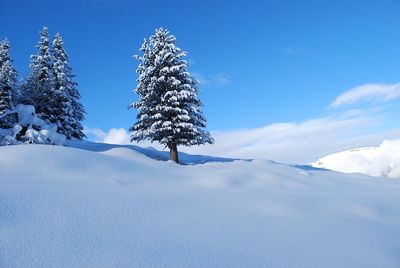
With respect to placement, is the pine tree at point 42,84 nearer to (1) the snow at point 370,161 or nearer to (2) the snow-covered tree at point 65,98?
(2) the snow-covered tree at point 65,98

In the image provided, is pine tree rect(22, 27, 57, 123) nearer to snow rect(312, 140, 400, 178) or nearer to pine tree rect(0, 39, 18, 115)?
pine tree rect(0, 39, 18, 115)

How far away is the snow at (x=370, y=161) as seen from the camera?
31484mm

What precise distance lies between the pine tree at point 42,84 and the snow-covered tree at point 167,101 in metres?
9.18

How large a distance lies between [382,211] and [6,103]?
1153 inches

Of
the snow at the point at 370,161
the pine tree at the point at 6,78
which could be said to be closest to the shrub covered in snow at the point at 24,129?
the pine tree at the point at 6,78

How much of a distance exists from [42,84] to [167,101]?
13235mm

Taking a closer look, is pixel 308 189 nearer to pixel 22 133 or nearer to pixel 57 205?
pixel 57 205

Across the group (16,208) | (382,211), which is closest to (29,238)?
(16,208)

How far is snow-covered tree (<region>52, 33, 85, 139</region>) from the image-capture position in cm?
2456

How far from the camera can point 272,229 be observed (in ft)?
16.3

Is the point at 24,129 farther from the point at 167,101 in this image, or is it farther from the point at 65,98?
the point at 65,98

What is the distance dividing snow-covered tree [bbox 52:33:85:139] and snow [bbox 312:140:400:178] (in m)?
23.3

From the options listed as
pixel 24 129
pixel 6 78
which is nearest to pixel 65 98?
pixel 6 78

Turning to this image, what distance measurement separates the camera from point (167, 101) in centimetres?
1716
